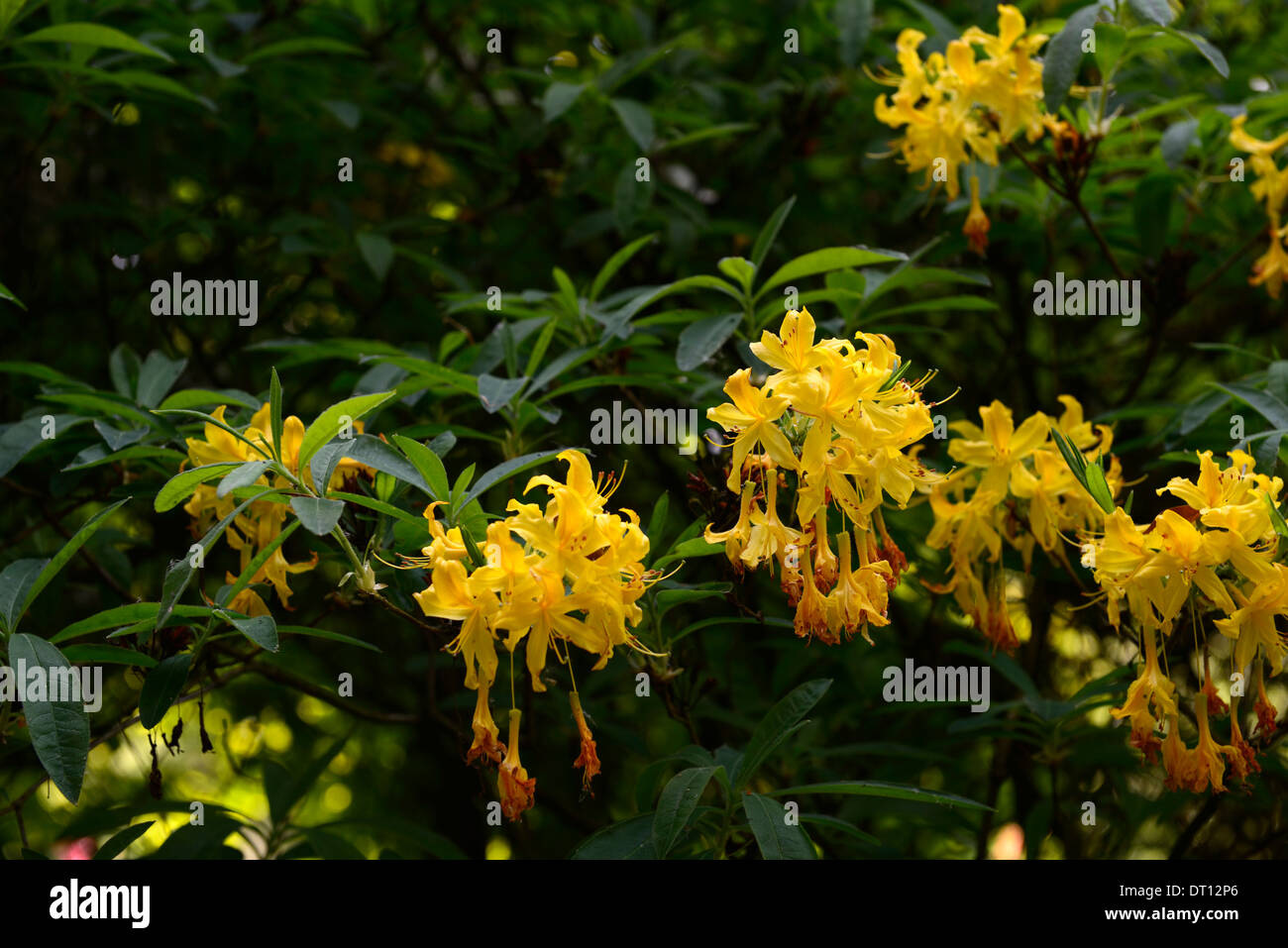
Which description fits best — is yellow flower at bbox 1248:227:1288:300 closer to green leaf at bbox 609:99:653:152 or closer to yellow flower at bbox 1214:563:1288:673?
yellow flower at bbox 1214:563:1288:673

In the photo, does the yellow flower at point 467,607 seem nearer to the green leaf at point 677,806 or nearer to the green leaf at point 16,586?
the green leaf at point 677,806

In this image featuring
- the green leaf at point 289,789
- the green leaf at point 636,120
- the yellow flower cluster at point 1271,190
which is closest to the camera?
the yellow flower cluster at point 1271,190

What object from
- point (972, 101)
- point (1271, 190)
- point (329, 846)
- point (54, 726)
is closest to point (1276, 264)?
point (1271, 190)

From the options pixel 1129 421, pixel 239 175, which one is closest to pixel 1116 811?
pixel 1129 421

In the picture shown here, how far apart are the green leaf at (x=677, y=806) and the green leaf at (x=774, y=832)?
74 millimetres

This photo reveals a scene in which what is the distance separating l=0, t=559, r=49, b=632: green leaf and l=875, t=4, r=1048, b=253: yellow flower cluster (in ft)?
5.99

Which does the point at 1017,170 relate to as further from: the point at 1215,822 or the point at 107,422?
the point at 107,422

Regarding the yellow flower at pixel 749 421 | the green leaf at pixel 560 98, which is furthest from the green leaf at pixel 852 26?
the yellow flower at pixel 749 421

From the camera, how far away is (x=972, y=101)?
2.21 m

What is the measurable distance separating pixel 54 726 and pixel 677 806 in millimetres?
851

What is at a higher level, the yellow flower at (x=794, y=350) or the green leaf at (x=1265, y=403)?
the yellow flower at (x=794, y=350)

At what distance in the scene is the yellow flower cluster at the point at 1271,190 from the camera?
2260mm

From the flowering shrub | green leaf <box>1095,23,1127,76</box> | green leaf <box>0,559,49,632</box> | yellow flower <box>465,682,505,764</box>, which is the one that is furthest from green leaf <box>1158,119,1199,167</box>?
green leaf <box>0,559,49,632</box>
